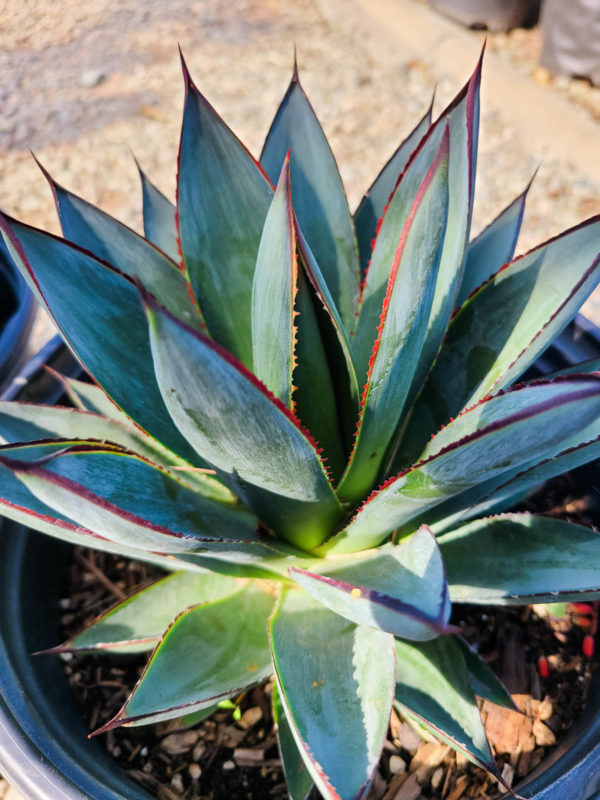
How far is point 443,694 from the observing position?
0.85 metres

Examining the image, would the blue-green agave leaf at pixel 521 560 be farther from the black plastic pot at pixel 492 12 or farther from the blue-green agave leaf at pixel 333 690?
the black plastic pot at pixel 492 12

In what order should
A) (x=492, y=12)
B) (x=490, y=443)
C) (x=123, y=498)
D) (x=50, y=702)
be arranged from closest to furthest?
1. (x=490, y=443)
2. (x=123, y=498)
3. (x=50, y=702)
4. (x=492, y=12)

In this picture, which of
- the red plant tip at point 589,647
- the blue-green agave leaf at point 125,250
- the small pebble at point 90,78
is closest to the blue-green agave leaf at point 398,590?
the blue-green agave leaf at point 125,250

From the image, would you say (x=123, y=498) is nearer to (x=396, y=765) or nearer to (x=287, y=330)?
(x=287, y=330)

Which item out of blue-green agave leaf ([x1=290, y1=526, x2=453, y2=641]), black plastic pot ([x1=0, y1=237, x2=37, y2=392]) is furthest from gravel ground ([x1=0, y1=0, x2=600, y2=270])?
blue-green agave leaf ([x1=290, y1=526, x2=453, y2=641])

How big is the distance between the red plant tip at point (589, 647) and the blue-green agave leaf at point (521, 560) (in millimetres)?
350

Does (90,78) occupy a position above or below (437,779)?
above

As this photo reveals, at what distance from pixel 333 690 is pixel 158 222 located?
0.69 meters

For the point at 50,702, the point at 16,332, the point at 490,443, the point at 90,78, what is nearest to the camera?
the point at 490,443

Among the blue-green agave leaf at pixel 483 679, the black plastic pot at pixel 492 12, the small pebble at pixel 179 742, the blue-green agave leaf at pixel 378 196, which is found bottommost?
the small pebble at pixel 179 742

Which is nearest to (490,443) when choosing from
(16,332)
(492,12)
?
(16,332)

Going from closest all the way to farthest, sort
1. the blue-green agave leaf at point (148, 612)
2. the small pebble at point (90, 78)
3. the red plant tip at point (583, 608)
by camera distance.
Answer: the blue-green agave leaf at point (148, 612), the red plant tip at point (583, 608), the small pebble at point (90, 78)

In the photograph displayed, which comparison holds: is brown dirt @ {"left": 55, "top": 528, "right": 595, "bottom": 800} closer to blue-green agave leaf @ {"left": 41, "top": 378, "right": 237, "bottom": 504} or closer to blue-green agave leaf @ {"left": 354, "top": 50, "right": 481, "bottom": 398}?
blue-green agave leaf @ {"left": 41, "top": 378, "right": 237, "bottom": 504}

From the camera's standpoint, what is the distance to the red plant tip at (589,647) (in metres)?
1.07
